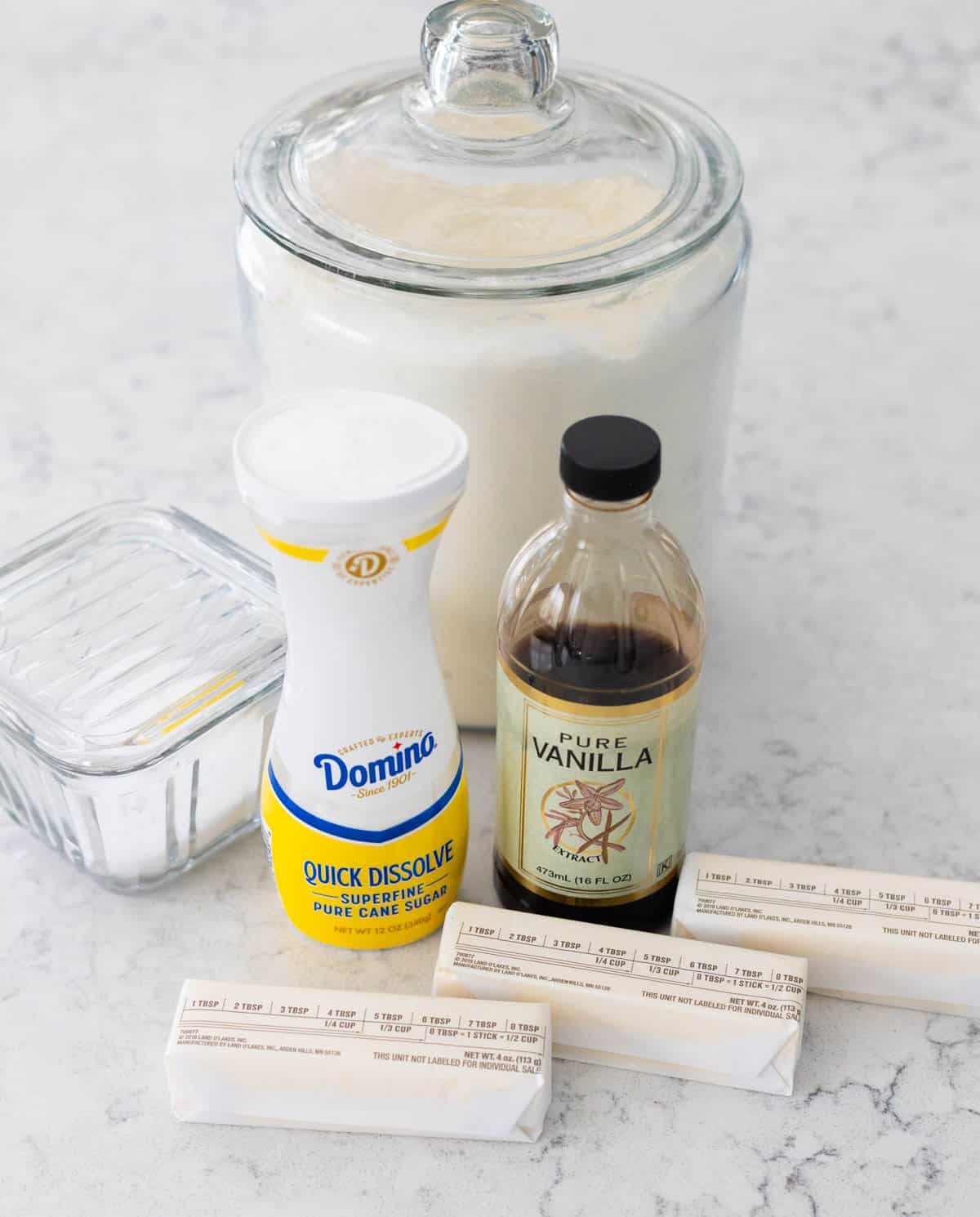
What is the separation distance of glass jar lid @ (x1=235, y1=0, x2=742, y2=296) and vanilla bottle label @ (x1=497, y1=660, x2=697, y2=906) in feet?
0.64

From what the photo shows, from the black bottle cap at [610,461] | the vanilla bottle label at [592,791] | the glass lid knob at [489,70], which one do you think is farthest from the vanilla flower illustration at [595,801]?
the glass lid knob at [489,70]

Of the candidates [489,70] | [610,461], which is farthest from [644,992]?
[489,70]

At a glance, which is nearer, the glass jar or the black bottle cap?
the black bottle cap

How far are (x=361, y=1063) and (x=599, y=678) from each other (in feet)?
0.63

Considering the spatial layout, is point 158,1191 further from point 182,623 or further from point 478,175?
point 478,175

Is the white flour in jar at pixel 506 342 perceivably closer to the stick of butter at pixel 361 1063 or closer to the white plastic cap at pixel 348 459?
the white plastic cap at pixel 348 459

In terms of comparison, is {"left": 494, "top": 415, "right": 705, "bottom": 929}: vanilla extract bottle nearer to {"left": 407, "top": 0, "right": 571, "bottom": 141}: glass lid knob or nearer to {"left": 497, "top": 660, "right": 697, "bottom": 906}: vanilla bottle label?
{"left": 497, "top": 660, "right": 697, "bottom": 906}: vanilla bottle label

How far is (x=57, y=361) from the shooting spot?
118cm

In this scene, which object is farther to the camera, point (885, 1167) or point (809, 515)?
point (809, 515)

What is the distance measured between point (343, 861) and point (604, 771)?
0.43ft

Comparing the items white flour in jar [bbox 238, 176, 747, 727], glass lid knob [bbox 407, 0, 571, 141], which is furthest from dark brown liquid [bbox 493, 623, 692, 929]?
glass lid knob [bbox 407, 0, 571, 141]

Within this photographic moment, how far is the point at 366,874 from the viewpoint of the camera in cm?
71

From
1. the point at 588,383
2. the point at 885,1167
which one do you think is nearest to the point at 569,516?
the point at 588,383

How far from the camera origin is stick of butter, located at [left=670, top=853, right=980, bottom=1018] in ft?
2.29
